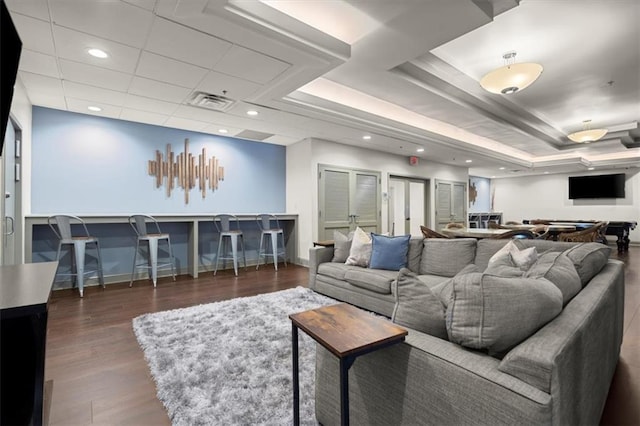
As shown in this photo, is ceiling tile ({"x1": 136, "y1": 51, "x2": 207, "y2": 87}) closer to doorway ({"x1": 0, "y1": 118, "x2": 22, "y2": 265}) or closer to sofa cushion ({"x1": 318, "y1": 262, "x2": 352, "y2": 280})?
doorway ({"x1": 0, "y1": 118, "x2": 22, "y2": 265})

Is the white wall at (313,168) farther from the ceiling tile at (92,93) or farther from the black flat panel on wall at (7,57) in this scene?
the black flat panel on wall at (7,57)

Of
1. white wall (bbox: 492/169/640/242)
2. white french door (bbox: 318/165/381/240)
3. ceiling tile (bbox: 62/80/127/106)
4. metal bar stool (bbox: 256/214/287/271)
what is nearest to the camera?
ceiling tile (bbox: 62/80/127/106)

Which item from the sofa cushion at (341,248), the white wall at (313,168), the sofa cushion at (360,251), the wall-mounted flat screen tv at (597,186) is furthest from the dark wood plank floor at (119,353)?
the wall-mounted flat screen tv at (597,186)

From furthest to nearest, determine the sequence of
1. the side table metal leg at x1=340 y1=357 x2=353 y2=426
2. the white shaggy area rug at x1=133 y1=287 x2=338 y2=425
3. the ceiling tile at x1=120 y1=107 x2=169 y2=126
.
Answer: the ceiling tile at x1=120 y1=107 x2=169 y2=126 → the white shaggy area rug at x1=133 y1=287 x2=338 y2=425 → the side table metal leg at x1=340 y1=357 x2=353 y2=426

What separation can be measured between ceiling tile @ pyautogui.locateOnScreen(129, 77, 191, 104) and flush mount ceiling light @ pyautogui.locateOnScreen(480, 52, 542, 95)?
3.55 m

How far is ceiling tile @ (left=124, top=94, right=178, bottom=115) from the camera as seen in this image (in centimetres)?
391

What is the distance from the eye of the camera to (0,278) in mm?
1249

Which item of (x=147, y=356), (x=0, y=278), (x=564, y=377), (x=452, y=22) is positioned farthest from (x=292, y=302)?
(x=452, y=22)

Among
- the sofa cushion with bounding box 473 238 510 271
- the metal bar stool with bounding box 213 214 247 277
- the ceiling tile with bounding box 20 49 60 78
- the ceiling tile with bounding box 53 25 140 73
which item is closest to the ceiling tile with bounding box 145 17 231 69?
the ceiling tile with bounding box 53 25 140 73

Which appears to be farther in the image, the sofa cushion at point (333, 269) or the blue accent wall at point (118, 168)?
the blue accent wall at point (118, 168)

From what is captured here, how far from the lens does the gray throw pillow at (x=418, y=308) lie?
127 cm

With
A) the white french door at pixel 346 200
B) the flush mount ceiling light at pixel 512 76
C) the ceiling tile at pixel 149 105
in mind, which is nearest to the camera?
the flush mount ceiling light at pixel 512 76

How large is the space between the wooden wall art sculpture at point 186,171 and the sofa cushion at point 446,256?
407 cm

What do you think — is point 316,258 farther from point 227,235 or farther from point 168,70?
point 168,70
